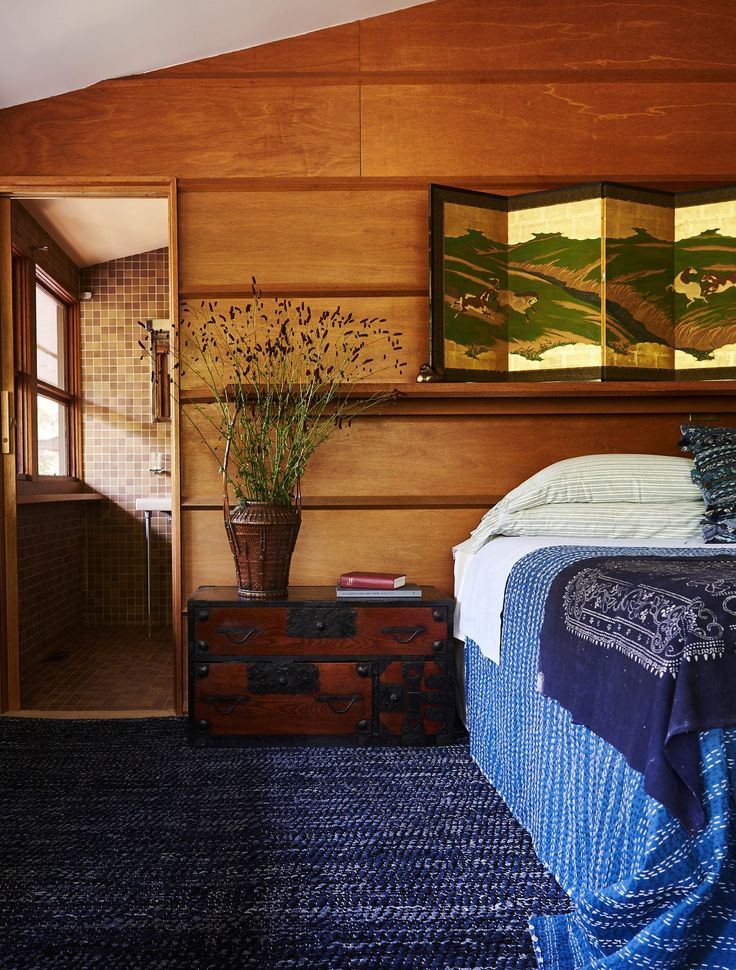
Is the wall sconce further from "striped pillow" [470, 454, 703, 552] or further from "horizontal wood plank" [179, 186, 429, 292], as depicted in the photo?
"striped pillow" [470, 454, 703, 552]

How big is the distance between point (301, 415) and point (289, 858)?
5.12ft

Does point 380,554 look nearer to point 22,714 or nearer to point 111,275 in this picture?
point 22,714

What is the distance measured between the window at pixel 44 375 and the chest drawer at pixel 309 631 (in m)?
1.88

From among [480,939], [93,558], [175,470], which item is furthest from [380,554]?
[93,558]

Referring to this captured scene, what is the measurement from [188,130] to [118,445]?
2622 millimetres

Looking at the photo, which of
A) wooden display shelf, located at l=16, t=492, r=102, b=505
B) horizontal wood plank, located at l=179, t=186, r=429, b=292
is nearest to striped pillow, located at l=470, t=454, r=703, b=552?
horizontal wood plank, located at l=179, t=186, r=429, b=292

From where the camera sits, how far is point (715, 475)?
246cm

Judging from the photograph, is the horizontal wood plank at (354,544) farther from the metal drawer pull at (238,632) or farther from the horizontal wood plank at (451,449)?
the metal drawer pull at (238,632)

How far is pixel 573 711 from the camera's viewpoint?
150cm

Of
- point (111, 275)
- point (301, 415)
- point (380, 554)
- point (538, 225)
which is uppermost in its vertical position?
point (111, 275)

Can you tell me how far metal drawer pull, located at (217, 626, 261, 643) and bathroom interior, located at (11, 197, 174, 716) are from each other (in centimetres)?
174

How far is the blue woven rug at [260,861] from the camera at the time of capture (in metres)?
1.46

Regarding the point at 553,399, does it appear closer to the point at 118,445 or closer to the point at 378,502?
the point at 378,502

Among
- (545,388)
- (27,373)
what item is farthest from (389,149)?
(27,373)
